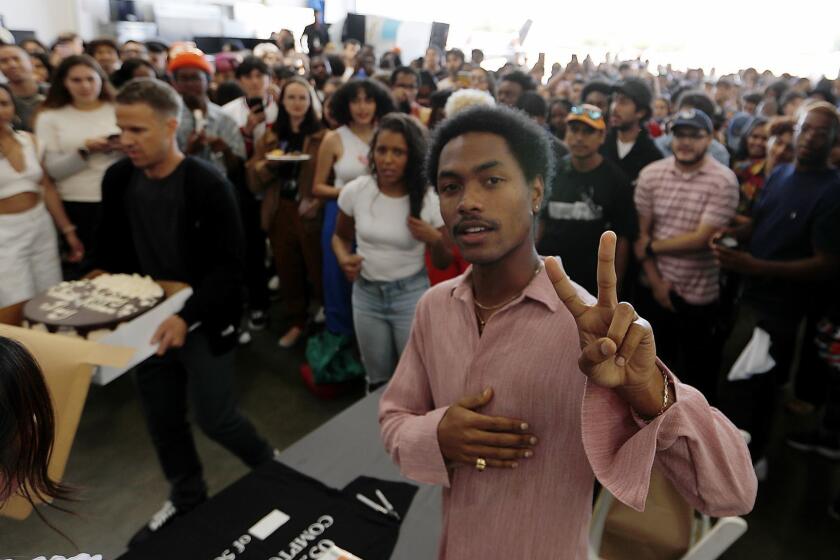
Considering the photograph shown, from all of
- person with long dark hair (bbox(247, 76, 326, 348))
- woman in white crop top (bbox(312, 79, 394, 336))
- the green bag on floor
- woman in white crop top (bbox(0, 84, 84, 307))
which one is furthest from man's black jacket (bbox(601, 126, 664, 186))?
woman in white crop top (bbox(0, 84, 84, 307))

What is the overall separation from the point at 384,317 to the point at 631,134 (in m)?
2.11

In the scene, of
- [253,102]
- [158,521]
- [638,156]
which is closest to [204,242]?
[158,521]

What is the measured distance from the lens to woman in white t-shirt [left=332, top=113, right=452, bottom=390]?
7.73 feet

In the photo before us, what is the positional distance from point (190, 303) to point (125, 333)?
23 centimetres

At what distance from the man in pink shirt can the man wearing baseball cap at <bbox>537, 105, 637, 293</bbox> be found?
1.52 m

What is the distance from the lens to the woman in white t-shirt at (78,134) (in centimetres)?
304

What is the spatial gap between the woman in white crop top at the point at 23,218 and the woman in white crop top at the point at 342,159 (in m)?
1.36

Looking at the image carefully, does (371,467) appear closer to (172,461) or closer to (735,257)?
(172,461)

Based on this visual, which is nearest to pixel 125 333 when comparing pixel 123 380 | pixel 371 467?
pixel 371 467

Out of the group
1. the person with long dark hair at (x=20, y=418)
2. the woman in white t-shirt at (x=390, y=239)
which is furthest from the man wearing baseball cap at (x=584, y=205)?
the person with long dark hair at (x=20, y=418)

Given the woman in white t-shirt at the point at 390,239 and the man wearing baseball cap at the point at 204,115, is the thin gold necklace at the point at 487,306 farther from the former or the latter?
the man wearing baseball cap at the point at 204,115

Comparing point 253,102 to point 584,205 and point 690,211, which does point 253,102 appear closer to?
point 584,205

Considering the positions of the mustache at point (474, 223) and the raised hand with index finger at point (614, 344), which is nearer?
the raised hand with index finger at point (614, 344)

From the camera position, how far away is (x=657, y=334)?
287 centimetres
